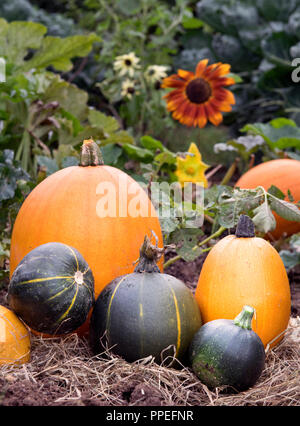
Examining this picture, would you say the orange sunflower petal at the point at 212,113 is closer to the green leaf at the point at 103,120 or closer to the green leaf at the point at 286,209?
the green leaf at the point at 103,120

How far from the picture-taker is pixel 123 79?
14.6 feet

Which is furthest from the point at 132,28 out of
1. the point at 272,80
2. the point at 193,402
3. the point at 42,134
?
the point at 193,402

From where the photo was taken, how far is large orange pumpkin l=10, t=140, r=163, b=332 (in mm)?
1899

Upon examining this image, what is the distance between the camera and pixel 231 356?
1547 millimetres

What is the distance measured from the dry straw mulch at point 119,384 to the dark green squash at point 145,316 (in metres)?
0.05

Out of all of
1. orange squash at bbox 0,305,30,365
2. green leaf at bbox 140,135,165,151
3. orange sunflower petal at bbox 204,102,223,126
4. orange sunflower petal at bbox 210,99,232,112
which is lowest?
orange squash at bbox 0,305,30,365

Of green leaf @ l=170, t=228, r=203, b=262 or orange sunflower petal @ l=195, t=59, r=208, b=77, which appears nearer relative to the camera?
green leaf @ l=170, t=228, r=203, b=262

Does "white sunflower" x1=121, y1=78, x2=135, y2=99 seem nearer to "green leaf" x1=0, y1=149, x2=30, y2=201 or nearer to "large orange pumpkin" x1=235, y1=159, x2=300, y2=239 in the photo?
"large orange pumpkin" x1=235, y1=159, x2=300, y2=239

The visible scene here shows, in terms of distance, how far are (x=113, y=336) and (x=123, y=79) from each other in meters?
3.16

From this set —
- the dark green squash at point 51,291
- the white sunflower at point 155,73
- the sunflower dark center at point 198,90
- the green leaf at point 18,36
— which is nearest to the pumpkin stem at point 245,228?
the dark green squash at point 51,291

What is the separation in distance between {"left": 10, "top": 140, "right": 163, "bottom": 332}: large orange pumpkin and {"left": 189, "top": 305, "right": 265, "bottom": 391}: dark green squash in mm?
468

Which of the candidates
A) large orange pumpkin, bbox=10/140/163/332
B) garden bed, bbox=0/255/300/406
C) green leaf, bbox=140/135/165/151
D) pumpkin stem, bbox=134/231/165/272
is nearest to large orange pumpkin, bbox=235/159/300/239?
green leaf, bbox=140/135/165/151

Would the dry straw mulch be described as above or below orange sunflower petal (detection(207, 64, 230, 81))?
below

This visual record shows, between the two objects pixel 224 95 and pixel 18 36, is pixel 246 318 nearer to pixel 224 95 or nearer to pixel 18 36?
pixel 224 95
